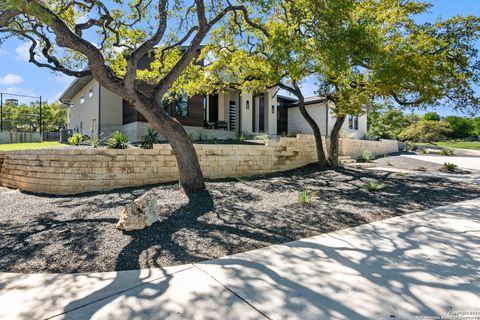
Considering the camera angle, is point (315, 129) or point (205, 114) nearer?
point (315, 129)

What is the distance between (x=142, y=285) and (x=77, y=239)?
2038mm

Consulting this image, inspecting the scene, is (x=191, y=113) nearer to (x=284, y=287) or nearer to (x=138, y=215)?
(x=138, y=215)

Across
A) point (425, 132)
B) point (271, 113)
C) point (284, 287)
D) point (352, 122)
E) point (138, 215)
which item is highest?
point (271, 113)

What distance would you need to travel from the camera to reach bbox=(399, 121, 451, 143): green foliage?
98.4 ft

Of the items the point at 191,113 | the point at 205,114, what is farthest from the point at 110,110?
the point at 205,114

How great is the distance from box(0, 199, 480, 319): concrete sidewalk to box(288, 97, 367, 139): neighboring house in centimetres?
1650

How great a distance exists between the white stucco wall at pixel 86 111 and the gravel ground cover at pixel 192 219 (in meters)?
7.73

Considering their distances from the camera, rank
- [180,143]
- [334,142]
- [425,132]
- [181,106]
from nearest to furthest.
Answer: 1. [180,143]
2. [334,142]
3. [181,106]
4. [425,132]

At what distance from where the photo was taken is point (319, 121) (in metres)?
20.8

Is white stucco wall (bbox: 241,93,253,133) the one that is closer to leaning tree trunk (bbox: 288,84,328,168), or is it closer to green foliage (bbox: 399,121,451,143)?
leaning tree trunk (bbox: 288,84,328,168)

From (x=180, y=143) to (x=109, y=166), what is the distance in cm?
291

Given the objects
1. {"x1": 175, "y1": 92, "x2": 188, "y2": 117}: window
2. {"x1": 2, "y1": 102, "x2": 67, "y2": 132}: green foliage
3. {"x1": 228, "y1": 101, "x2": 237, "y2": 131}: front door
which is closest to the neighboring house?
{"x1": 228, "y1": 101, "x2": 237, "y2": 131}: front door

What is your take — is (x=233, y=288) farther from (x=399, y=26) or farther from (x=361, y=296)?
(x=399, y=26)

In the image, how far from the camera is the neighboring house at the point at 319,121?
66.9ft
